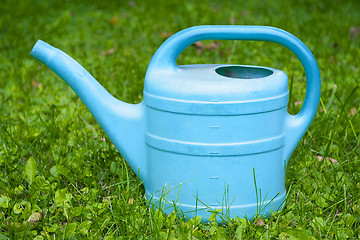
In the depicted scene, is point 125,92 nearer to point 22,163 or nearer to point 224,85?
point 22,163

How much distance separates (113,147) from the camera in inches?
79.0

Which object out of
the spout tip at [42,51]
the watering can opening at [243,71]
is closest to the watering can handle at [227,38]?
the watering can opening at [243,71]

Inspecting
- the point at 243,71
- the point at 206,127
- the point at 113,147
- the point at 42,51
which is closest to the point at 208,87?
the point at 206,127

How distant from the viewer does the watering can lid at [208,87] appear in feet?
4.69

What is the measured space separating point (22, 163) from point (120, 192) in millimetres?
496

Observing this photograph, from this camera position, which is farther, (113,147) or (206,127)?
(113,147)

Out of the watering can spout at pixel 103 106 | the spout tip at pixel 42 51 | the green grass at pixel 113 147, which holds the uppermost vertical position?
the spout tip at pixel 42 51

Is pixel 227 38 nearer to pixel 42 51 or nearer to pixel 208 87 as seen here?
pixel 208 87

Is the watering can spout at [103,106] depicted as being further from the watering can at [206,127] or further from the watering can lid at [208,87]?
the watering can lid at [208,87]

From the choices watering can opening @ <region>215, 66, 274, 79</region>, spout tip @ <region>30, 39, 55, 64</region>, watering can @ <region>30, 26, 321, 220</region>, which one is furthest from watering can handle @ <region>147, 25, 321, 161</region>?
spout tip @ <region>30, 39, 55, 64</region>

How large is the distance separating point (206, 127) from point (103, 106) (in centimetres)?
39

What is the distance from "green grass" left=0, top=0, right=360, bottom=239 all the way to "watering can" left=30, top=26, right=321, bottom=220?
77mm

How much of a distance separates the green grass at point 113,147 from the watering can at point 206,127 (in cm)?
8

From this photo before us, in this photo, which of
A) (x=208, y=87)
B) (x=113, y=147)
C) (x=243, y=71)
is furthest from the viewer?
(x=113, y=147)
